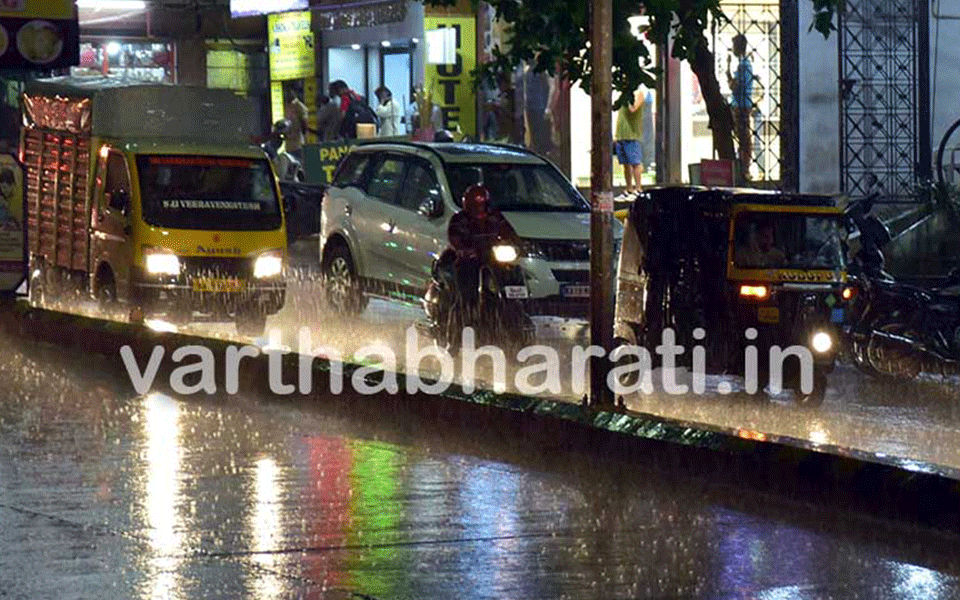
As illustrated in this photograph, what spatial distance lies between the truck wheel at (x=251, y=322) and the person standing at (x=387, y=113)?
14290mm

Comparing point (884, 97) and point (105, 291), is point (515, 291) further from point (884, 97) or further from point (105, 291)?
point (884, 97)

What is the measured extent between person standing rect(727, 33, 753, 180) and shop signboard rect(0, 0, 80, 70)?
8979 mm

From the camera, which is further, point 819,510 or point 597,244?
point 597,244

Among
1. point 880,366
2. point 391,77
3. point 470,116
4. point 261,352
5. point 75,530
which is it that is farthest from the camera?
point 391,77

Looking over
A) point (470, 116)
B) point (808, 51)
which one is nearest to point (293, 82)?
point (470, 116)

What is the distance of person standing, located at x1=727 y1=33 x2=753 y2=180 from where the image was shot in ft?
88.7

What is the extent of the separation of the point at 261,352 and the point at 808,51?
13135 millimetres

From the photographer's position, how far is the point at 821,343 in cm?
1477

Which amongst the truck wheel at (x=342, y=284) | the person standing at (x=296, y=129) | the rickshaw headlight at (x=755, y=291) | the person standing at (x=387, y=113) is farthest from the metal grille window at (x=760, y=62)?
the rickshaw headlight at (x=755, y=291)

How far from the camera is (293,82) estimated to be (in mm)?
40219

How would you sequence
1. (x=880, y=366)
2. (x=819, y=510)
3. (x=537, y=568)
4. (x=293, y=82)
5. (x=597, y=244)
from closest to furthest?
(x=537, y=568)
(x=819, y=510)
(x=597, y=244)
(x=880, y=366)
(x=293, y=82)

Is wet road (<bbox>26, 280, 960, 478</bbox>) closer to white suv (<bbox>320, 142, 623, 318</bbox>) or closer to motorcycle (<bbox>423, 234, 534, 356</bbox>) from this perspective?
motorcycle (<bbox>423, 234, 534, 356</bbox>)

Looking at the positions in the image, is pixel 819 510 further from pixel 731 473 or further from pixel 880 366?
pixel 880 366

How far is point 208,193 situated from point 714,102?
5184 millimetres
